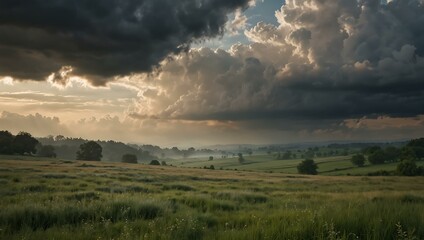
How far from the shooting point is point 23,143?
125 m

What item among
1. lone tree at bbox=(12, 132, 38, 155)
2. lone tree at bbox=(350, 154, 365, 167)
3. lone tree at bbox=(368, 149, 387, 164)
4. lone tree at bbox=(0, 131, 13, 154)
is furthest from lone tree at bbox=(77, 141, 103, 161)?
lone tree at bbox=(368, 149, 387, 164)

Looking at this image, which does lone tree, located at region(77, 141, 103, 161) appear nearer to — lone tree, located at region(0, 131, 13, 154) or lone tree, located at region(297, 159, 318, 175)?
lone tree, located at region(0, 131, 13, 154)

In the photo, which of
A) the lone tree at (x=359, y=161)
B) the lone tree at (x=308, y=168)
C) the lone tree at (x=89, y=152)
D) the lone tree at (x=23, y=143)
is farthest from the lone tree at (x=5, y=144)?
the lone tree at (x=359, y=161)

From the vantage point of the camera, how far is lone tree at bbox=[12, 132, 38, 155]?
12281 cm

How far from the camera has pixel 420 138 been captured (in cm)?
16400

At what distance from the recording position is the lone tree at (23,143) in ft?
403

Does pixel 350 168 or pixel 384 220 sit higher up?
pixel 384 220

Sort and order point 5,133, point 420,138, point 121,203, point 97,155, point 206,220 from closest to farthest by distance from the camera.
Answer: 1. point 206,220
2. point 121,203
3. point 5,133
4. point 97,155
5. point 420,138

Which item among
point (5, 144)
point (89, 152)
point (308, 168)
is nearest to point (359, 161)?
point (308, 168)

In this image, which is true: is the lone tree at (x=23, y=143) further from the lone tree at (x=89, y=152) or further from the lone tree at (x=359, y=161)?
the lone tree at (x=359, y=161)

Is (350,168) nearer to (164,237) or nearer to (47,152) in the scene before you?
(47,152)

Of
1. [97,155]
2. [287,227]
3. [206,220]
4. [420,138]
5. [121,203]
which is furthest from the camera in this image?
[420,138]

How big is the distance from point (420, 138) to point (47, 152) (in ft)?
573

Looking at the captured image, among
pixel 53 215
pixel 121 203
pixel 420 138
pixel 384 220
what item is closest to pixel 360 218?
pixel 384 220
